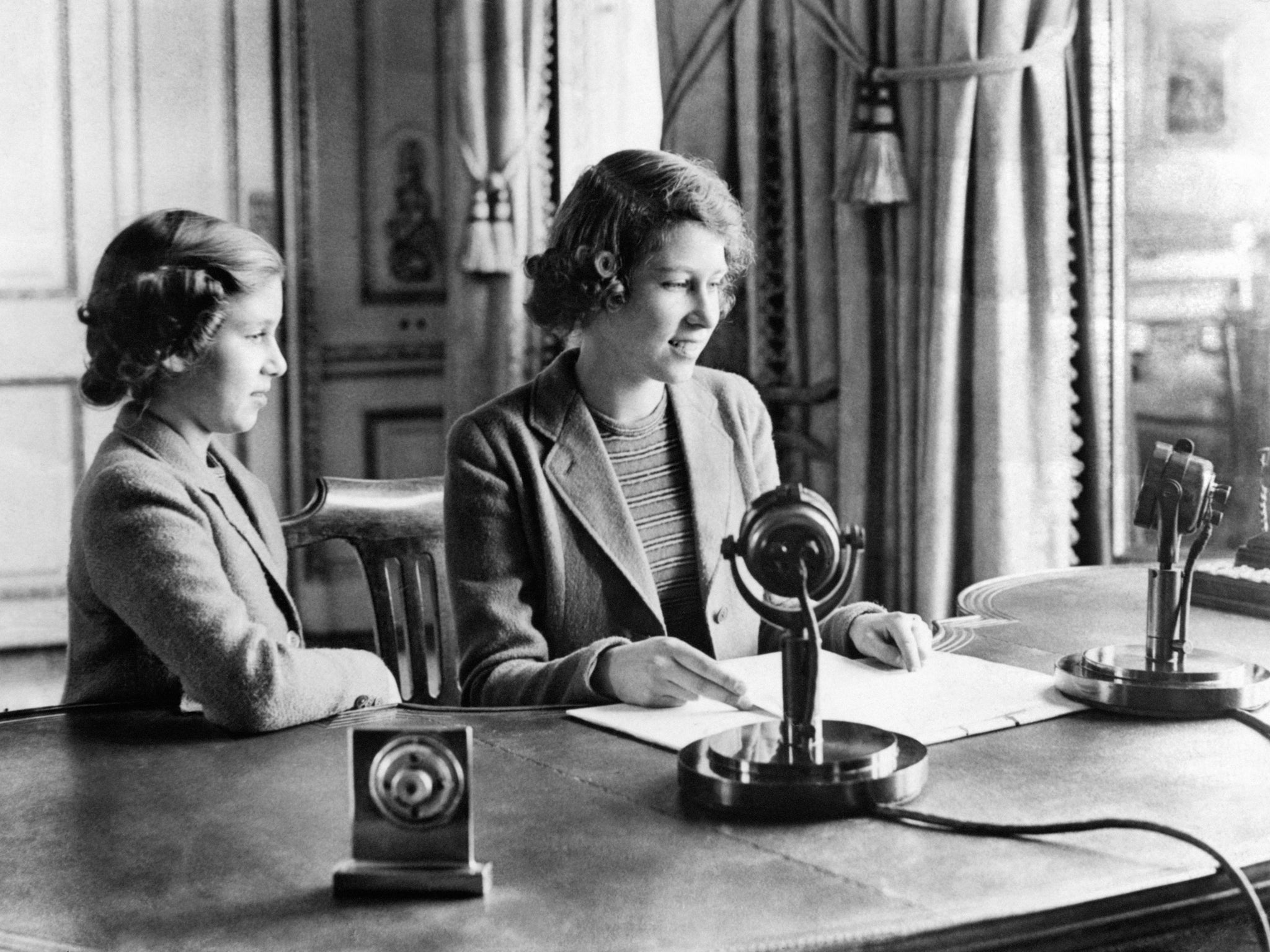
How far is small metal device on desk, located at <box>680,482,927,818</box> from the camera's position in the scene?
128cm

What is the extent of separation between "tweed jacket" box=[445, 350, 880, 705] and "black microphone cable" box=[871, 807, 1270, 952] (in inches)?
26.7

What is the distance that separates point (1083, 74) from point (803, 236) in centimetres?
75

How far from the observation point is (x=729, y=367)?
392 centimetres

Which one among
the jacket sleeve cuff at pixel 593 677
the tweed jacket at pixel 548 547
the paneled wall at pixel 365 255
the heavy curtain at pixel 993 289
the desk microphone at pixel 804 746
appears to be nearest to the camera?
the desk microphone at pixel 804 746

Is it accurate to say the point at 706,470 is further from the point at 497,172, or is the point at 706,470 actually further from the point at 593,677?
the point at 497,172

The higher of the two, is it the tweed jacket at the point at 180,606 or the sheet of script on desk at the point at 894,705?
the tweed jacket at the point at 180,606

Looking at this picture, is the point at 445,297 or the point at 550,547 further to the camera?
the point at 445,297

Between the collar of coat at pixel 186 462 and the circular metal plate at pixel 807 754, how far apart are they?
70 cm

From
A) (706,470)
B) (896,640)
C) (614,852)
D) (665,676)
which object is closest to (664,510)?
(706,470)

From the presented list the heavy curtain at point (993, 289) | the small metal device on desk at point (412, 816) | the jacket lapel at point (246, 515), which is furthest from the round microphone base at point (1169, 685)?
the heavy curtain at point (993, 289)

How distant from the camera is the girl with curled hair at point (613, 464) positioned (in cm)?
206

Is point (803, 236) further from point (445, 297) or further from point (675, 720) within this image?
point (675, 720)

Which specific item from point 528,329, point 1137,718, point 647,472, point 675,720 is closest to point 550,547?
point 647,472

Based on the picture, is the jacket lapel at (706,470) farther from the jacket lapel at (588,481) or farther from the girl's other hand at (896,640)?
the girl's other hand at (896,640)
